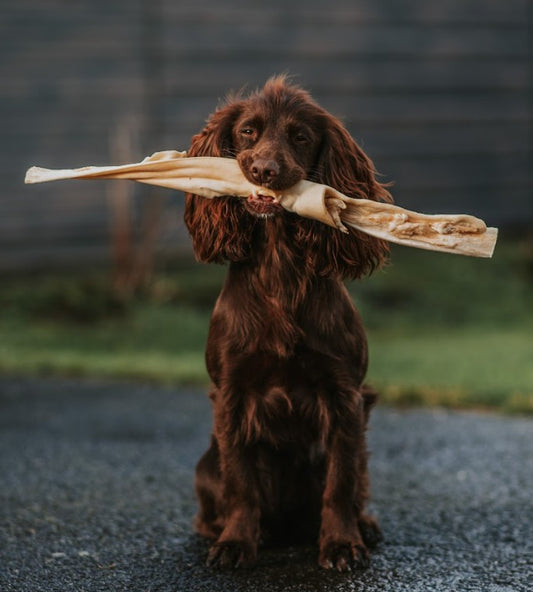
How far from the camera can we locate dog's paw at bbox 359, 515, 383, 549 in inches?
136

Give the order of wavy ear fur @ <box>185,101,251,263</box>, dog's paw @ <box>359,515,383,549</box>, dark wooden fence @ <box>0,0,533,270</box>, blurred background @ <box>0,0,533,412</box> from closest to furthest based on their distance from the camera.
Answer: wavy ear fur @ <box>185,101,251,263</box> < dog's paw @ <box>359,515,383,549</box> < blurred background @ <box>0,0,533,412</box> < dark wooden fence @ <box>0,0,533,270</box>

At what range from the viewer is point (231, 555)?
10.6 feet

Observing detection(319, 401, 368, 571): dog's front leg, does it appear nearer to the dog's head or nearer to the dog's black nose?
the dog's head

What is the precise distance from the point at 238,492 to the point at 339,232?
0.92 m

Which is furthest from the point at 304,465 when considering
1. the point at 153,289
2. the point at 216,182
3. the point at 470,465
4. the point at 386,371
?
the point at 153,289

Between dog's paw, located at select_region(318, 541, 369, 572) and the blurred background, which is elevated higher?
the blurred background

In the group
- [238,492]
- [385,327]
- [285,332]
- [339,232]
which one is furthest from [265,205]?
[385,327]

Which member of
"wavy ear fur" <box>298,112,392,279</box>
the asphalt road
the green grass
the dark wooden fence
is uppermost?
the dark wooden fence

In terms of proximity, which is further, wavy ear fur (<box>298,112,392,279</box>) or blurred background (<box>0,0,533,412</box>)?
blurred background (<box>0,0,533,412</box>)

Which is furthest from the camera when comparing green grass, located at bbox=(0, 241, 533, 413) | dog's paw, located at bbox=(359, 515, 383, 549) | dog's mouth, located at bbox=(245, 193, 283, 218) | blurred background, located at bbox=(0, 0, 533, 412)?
blurred background, located at bbox=(0, 0, 533, 412)

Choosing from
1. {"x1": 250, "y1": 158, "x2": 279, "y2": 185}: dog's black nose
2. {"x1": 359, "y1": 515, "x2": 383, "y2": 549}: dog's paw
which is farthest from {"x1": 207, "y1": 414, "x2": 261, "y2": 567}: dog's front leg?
{"x1": 250, "y1": 158, "x2": 279, "y2": 185}: dog's black nose

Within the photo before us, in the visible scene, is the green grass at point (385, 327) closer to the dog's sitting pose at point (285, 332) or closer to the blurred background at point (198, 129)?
the blurred background at point (198, 129)

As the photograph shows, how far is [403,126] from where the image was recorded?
37.1ft

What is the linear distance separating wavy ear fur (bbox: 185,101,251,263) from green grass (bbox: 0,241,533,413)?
291cm
